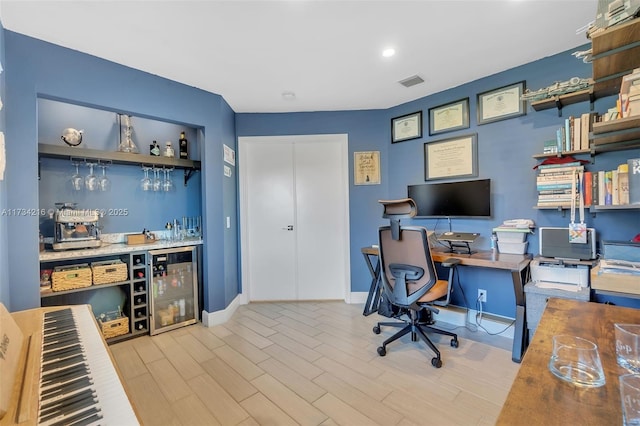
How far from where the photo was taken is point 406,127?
128 inches

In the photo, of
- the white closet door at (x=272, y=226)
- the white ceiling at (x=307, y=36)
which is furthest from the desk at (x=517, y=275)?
the white closet door at (x=272, y=226)

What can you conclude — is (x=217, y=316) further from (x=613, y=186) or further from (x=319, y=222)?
(x=613, y=186)

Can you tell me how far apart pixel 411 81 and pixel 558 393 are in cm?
276

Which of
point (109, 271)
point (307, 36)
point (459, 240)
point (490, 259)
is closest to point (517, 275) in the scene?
point (490, 259)

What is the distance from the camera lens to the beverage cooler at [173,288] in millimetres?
2670

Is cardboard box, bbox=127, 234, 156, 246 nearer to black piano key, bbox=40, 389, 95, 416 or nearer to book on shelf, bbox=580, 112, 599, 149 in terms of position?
black piano key, bbox=40, 389, 95, 416

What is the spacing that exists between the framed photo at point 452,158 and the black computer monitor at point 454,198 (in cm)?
17

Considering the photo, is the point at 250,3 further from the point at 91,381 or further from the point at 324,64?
the point at 91,381

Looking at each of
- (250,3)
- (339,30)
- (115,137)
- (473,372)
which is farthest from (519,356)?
(115,137)

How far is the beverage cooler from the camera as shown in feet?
8.76

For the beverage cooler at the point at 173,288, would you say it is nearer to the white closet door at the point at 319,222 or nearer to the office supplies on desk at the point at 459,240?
the white closet door at the point at 319,222

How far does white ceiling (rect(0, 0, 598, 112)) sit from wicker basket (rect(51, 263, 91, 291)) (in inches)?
69.6

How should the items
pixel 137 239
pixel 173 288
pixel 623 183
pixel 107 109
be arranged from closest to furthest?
pixel 623 183 < pixel 107 109 < pixel 137 239 < pixel 173 288

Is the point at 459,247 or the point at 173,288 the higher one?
the point at 459,247
